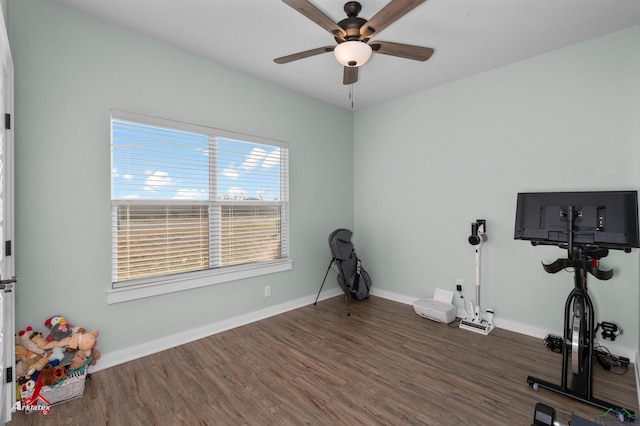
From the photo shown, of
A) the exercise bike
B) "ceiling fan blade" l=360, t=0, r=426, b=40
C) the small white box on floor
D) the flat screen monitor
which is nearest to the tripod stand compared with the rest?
the exercise bike

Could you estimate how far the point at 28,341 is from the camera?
2096 mm

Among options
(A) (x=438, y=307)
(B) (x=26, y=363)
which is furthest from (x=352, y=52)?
(B) (x=26, y=363)

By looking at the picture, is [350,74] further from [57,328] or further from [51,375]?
[51,375]

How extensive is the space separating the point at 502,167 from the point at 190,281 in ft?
11.4

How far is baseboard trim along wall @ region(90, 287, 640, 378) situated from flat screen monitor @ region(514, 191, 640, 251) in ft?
3.60

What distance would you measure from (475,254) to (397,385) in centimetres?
190

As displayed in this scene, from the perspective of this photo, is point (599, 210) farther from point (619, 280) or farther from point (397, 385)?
point (397, 385)

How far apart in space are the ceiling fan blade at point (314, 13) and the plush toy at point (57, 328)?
266 centimetres

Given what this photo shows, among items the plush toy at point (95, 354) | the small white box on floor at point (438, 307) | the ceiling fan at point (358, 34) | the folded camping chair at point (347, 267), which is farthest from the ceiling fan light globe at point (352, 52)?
the plush toy at point (95, 354)

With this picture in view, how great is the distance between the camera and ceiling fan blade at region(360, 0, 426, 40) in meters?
1.77

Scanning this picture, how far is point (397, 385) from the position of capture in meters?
2.28

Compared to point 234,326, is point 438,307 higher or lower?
higher

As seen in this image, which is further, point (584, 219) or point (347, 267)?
point (347, 267)

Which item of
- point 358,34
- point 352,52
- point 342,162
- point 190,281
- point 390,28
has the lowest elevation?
point 190,281
